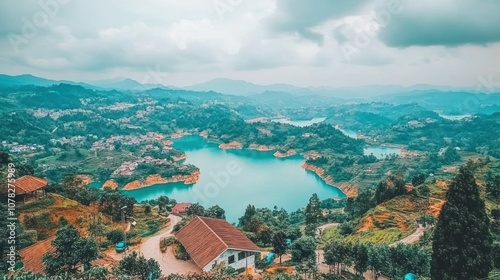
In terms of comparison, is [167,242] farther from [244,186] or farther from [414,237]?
[244,186]

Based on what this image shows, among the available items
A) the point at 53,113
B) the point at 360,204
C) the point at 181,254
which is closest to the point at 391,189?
the point at 360,204

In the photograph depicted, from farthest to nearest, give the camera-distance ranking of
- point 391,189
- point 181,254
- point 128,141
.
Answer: point 128,141 < point 391,189 < point 181,254

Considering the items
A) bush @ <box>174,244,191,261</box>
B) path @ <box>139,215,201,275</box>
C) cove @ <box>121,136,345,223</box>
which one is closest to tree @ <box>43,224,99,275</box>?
path @ <box>139,215,201,275</box>

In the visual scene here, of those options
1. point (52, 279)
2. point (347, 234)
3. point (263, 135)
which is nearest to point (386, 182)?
point (347, 234)

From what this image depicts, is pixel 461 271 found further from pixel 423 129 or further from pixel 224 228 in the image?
pixel 423 129

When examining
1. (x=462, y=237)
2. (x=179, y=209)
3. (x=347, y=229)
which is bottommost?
(x=179, y=209)

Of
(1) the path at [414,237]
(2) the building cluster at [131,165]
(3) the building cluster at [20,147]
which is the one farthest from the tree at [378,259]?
(3) the building cluster at [20,147]

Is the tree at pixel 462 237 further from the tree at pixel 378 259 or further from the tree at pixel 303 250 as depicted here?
the tree at pixel 303 250
